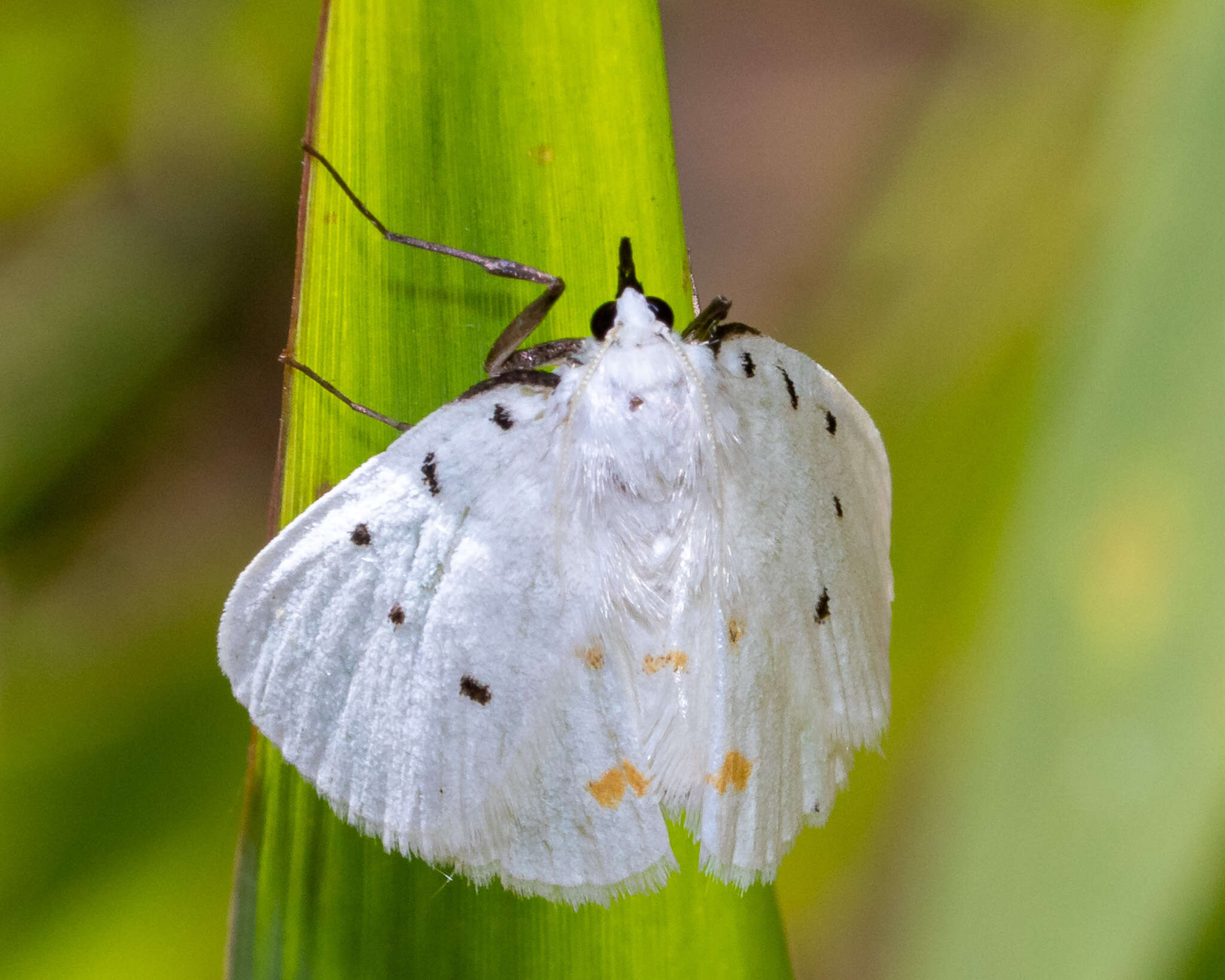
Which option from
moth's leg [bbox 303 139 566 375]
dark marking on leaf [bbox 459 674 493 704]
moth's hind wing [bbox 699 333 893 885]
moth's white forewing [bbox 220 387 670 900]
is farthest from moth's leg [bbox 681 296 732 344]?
dark marking on leaf [bbox 459 674 493 704]

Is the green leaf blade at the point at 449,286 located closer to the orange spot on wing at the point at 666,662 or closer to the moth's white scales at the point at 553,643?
the moth's white scales at the point at 553,643

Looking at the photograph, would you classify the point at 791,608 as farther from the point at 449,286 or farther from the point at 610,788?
the point at 449,286


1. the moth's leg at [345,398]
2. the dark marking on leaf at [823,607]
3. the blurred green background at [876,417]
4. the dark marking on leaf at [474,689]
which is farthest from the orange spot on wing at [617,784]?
the blurred green background at [876,417]

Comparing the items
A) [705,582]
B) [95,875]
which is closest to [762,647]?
[705,582]

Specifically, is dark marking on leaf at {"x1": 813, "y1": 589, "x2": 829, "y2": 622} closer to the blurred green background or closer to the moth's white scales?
the moth's white scales

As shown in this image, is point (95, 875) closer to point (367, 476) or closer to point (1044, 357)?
point (367, 476)

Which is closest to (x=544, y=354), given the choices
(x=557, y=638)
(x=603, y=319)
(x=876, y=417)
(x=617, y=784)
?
(x=603, y=319)
